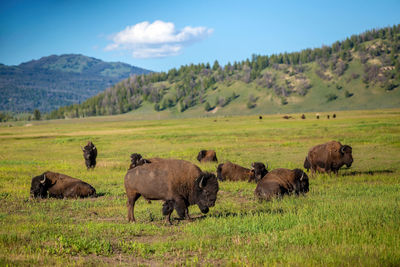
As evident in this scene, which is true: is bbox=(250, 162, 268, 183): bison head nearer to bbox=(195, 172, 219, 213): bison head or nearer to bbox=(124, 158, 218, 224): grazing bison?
bbox=(124, 158, 218, 224): grazing bison

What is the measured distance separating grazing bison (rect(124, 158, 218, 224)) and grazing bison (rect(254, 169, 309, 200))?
3.76 m

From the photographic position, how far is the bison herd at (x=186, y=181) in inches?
440

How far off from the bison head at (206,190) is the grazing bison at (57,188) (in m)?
7.25

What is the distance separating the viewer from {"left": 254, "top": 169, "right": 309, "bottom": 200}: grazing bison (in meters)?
14.2

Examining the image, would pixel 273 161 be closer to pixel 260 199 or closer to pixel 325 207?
pixel 260 199

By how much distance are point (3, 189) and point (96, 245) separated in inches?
476

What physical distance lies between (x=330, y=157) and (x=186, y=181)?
11963 mm

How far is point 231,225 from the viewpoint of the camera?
10.5 metres

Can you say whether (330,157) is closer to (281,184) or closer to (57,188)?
(281,184)

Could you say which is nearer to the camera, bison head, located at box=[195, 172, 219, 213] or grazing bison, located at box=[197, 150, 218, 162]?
bison head, located at box=[195, 172, 219, 213]

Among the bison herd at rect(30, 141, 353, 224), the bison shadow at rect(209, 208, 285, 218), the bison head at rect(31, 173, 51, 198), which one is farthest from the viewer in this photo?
the bison head at rect(31, 173, 51, 198)

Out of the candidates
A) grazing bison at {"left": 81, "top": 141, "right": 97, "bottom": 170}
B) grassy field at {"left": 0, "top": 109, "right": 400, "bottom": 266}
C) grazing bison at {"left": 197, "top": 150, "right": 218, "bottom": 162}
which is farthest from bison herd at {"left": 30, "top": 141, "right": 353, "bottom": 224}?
grazing bison at {"left": 81, "top": 141, "right": 97, "bottom": 170}

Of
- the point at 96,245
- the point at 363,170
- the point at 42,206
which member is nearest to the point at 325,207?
the point at 96,245

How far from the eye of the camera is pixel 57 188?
1683 cm
